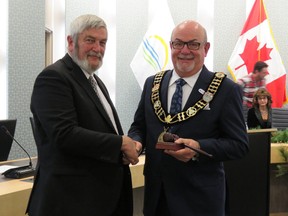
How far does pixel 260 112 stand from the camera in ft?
17.4

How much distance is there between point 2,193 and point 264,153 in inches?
83.0

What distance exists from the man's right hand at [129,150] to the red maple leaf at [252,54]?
5.85m

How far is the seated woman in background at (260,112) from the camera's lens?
5180 mm

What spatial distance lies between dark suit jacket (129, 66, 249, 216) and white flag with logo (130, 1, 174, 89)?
4.64 m

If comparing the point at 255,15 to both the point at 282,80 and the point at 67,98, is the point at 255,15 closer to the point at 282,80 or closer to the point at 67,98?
the point at 282,80

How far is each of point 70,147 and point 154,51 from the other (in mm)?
5095

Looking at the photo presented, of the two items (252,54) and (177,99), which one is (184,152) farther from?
(252,54)

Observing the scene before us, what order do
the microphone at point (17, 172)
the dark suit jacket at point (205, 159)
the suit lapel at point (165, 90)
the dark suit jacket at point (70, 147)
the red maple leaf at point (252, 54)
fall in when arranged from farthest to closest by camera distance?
1. the red maple leaf at point (252, 54)
2. the microphone at point (17, 172)
3. the suit lapel at point (165, 90)
4. the dark suit jacket at point (205, 159)
5. the dark suit jacket at point (70, 147)

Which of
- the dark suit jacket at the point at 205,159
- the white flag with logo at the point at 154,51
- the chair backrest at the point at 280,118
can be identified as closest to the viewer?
the dark suit jacket at the point at 205,159

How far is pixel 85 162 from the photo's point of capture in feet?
6.01

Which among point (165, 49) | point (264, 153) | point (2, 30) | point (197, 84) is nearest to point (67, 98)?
point (197, 84)

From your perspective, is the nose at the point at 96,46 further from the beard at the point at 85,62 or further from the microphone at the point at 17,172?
the microphone at the point at 17,172

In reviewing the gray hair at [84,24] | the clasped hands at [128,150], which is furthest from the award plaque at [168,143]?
the gray hair at [84,24]

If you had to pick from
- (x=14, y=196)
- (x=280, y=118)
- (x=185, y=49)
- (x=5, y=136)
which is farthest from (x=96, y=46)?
(x=280, y=118)
